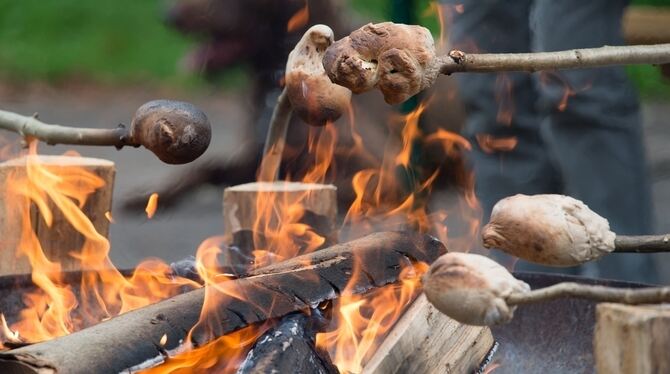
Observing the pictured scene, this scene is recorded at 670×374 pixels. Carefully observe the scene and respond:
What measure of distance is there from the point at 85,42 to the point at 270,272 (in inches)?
322

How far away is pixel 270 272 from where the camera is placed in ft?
5.98

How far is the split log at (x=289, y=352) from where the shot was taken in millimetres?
1569

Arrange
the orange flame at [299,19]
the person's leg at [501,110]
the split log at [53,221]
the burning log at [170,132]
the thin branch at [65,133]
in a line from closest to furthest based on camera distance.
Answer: the burning log at [170,132] → the thin branch at [65,133] → the split log at [53,221] → the person's leg at [501,110] → the orange flame at [299,19]

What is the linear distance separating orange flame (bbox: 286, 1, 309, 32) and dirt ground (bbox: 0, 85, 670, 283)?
1.47 ft

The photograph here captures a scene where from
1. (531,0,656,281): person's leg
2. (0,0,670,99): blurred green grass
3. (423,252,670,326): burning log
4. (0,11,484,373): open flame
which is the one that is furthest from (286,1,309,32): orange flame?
(0,0,670,99): blurred green grass

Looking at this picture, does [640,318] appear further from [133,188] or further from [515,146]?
[133,188]

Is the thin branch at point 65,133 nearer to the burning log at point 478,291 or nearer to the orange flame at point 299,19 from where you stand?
the burning log at point 478,291

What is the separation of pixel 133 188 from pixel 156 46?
12.5 ft

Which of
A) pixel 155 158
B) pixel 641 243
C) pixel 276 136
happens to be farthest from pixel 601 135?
pixel 155 158

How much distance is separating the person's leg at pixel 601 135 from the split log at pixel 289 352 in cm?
135

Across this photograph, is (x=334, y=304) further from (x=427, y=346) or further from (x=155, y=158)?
(x=155, y=158)

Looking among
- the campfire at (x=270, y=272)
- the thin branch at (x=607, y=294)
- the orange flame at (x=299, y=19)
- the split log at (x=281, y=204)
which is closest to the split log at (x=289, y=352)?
the campfire at (x=270, y=272)

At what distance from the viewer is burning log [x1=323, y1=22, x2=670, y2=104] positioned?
138 centimetres

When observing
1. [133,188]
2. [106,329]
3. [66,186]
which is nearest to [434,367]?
[106,329]
